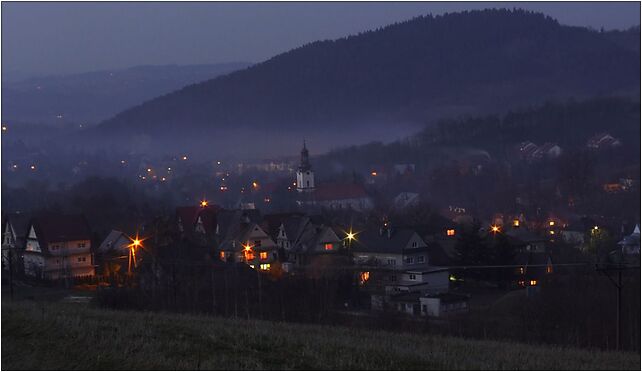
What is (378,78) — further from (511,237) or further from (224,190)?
(511,237)

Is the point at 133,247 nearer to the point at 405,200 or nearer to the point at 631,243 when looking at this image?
the point at 631,243

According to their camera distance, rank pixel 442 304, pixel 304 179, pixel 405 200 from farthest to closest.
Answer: pixel 304 179, pixel 405 200, pixel 442 304

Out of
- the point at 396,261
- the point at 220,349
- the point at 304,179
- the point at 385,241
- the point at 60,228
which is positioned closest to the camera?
the point at 220,349

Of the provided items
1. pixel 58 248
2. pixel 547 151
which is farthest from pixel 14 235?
A: pixel 547 151

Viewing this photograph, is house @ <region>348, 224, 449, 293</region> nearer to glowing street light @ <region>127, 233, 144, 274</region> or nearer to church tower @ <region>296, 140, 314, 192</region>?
glowing street light @ <region>127, 233, 144, 274</region>

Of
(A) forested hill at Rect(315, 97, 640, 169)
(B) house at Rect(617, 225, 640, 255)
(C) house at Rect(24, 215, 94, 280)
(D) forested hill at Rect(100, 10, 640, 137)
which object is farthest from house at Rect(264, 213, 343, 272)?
(D) forested hill at Rect(100, 10, 640, 137)

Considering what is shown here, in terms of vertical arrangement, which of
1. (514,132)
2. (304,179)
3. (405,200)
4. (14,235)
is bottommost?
(14,235)

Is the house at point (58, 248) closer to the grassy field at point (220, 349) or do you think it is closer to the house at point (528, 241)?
the house at point (528, 241)

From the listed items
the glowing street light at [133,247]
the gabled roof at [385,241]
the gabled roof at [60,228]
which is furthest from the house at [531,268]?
the gabled roof at [60,228]
